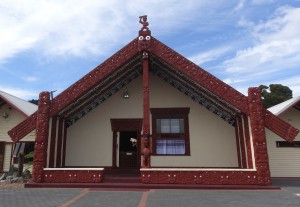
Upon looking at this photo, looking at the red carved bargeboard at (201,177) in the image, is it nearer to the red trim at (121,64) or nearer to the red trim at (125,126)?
the red trim at (121,64)

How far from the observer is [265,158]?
8461mm

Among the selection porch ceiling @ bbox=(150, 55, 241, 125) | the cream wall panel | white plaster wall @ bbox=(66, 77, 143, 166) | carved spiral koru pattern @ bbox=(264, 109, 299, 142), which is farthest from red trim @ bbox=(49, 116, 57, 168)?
carved spiral koru pattern @ bbox=(264, 109, 299, 142)

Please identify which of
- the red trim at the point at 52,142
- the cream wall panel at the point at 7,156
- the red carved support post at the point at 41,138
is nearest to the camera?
the red carved support post at the point at 41,138

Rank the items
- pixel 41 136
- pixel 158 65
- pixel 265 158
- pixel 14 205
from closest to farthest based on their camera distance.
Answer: pixel 14 205
pixel 265 158
pixel 41 136
pixel 158 65

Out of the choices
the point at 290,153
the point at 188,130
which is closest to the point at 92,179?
the point at 188,130

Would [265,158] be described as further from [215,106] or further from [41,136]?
[41,136]

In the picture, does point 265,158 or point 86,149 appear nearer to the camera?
point 265,158

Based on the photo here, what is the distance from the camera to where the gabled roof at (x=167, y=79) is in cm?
912

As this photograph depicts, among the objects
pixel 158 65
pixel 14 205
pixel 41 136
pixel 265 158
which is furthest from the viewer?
pixel 158 65

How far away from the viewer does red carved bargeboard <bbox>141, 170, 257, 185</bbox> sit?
333 inches

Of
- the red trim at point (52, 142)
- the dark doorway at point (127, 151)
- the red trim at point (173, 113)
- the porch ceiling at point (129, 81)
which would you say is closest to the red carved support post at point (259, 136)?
the porch ceiling at point (129, 81)

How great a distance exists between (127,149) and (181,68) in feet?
16.3

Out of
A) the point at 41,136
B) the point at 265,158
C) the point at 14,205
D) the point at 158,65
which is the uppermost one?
the point at 158,65

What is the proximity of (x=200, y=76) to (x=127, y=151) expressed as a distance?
5.19 m
